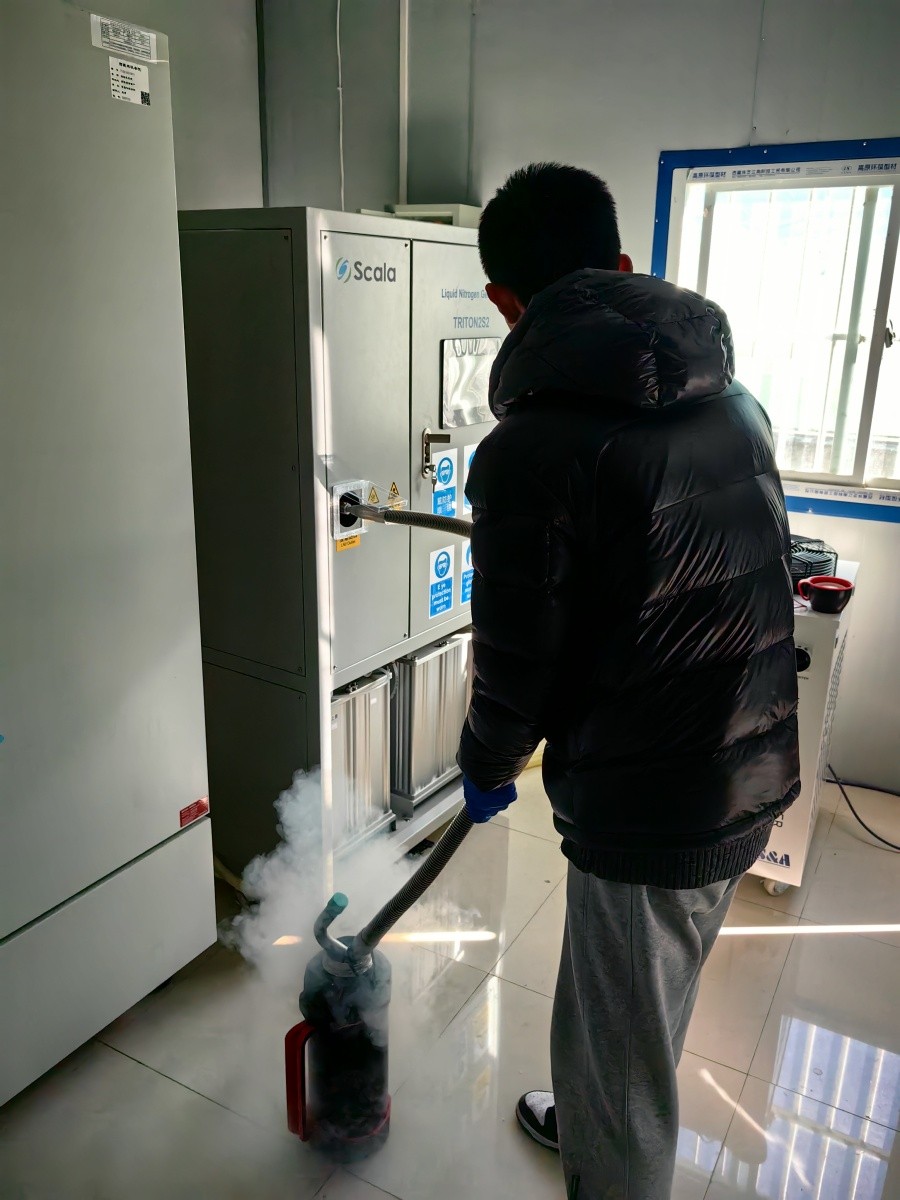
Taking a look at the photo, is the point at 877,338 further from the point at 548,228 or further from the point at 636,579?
the point at 636,579

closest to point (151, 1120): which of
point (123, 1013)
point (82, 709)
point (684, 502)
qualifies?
point (123, 1013)

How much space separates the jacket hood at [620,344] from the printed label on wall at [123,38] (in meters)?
0.94

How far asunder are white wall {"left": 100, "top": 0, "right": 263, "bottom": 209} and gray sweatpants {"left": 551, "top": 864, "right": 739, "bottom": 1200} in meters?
2.65

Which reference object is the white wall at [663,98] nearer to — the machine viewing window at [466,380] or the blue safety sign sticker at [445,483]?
the machine viewing window at [466,380]

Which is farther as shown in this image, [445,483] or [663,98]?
[663,98]

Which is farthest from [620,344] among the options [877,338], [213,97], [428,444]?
[213,97]

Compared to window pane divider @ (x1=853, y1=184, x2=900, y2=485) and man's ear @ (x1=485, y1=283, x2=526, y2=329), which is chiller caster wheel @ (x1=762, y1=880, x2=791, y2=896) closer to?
window pane divider @ (x1=853, y1=184, x2=900, y2=485)

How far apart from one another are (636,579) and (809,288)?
211cm

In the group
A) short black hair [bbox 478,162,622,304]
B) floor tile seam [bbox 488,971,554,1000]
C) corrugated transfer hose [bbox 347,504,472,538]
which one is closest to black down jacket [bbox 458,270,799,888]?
short black hair [bbox 478,162,622,304]

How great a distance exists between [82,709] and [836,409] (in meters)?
2.36

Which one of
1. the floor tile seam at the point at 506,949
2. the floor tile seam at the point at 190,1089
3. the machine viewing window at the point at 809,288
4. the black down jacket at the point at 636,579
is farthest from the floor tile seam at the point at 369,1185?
the machine viewing window at the point at 809,288

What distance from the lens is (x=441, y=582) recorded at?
255 cm

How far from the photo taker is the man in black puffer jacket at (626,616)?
1.11m

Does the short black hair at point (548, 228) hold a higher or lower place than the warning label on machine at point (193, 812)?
higher
